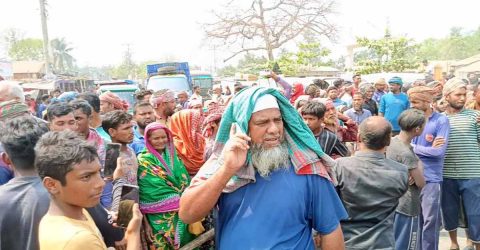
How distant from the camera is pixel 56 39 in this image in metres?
81.8

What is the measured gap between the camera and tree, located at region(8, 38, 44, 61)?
2808 inches

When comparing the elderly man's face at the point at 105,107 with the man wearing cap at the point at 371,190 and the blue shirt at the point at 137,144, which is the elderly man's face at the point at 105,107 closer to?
the blue shirt at the point at 137,144

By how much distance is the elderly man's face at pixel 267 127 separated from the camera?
7.18ft

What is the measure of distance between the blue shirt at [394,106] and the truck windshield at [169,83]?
8177 mm

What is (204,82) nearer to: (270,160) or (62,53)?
(270,160)

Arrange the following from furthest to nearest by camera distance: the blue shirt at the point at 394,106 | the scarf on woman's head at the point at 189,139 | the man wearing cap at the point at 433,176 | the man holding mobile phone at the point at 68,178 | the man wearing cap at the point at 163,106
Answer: the blue shirt at the point at 394,106 < the man wearing cap at the point at 163,106 < the man wearing cap at the point at 433,176 < the scarf on woman's head at the point at 189,139 < the man holding mobile phone at the point at 68,178

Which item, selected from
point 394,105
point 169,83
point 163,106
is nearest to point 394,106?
point 394,105

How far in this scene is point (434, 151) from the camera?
4320mm

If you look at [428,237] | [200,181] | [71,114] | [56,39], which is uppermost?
[56,39]

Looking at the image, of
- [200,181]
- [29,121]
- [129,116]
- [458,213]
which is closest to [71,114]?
[129,116]

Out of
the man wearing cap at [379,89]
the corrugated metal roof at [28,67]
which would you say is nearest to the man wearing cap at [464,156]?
the man wearing cap at [379,89]

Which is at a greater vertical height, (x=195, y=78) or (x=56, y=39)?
(x=56, y=39)

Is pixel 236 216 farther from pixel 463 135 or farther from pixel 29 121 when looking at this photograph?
pixel 463 135

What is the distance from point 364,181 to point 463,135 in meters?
2.12
